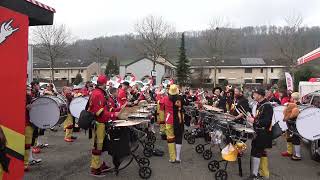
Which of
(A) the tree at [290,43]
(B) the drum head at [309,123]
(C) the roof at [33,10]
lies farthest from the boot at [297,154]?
(A) the tree at [290,43]

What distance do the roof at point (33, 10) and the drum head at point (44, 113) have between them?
7.54 feet

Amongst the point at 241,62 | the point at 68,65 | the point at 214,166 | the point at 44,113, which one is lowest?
the point at 214,166

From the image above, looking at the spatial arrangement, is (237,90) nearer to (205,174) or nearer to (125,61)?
(205,174)

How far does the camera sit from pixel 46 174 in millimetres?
9000

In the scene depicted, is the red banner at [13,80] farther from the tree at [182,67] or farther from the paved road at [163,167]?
the tree at [182,67]

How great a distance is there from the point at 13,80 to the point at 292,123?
23.5 ft

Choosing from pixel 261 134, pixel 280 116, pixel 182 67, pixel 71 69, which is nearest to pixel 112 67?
pixel 71 69

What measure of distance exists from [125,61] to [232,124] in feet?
249

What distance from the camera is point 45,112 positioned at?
9203 millimetres

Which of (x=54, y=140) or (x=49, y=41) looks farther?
(x=49, y=41)

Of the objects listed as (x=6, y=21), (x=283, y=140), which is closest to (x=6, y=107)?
(x=6, y=21)

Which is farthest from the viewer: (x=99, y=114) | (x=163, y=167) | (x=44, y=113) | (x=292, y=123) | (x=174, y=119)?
(x=174, y=119)

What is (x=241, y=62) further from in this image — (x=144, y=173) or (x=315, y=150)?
(x=144, y=173)

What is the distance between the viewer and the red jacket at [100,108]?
855 centimetres
